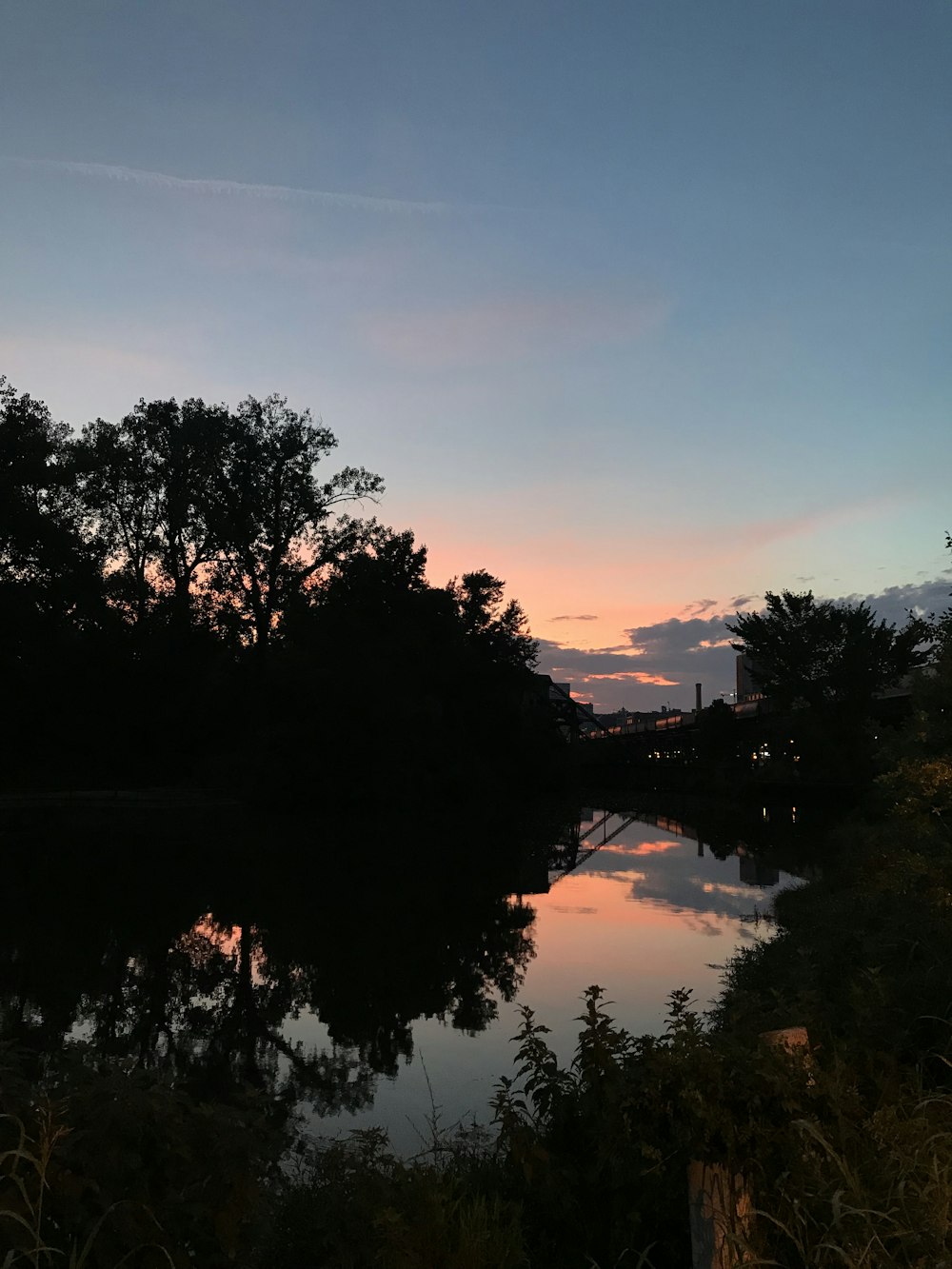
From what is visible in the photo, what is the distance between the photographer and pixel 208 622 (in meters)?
55.2

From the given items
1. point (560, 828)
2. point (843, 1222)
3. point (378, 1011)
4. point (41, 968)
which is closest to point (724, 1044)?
point (843, 1222)

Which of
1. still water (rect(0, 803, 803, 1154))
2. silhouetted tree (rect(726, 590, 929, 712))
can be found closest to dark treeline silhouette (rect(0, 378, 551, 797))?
still water (rect(0, 803, 803, 1154))

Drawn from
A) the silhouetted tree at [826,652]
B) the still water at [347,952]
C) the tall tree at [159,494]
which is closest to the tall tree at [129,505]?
the tall tree at [159,494]

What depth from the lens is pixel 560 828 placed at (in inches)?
1802

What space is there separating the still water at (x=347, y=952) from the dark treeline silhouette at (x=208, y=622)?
14.6 metres

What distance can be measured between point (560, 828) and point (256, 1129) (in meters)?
41.8

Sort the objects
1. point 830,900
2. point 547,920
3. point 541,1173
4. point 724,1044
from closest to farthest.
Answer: point 724,1044
point 541,1173
point 830,900
point 547,920

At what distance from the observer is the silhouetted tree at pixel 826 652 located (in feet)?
244

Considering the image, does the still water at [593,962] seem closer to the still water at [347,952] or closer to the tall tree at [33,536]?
the still water at [347,952]

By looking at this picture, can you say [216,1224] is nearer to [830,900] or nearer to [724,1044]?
[724,1044]

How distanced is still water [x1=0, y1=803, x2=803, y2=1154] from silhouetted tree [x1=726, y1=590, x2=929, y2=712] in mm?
40991

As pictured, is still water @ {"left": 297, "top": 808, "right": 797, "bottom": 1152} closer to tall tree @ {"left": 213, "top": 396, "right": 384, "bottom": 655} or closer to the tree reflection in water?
the tree reflection in water

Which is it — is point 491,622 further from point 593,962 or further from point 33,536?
point 593,962

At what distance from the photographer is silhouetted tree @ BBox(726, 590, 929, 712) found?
244ft
